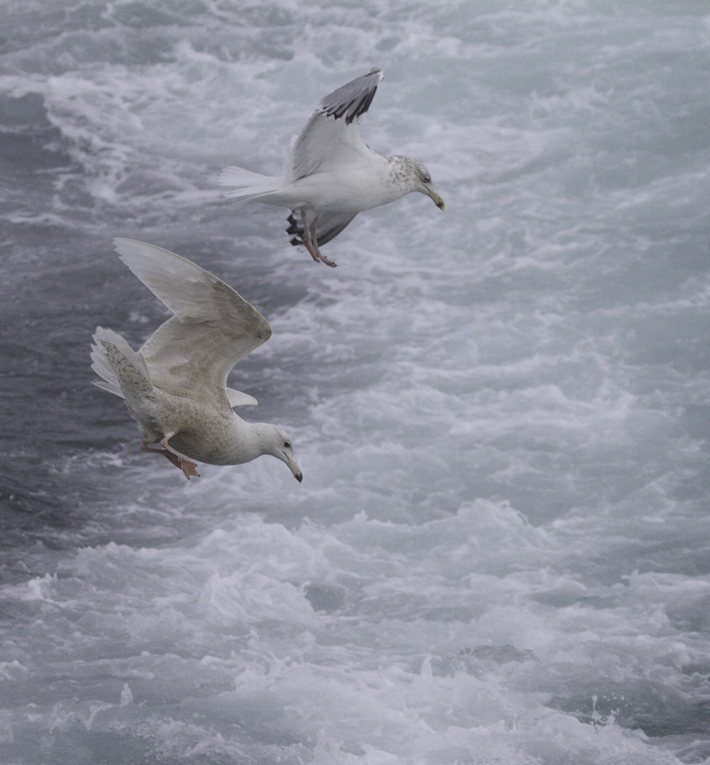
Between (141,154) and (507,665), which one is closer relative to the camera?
(507,665)

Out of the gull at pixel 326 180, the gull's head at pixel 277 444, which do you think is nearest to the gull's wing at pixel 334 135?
the gull at pixel 326 180

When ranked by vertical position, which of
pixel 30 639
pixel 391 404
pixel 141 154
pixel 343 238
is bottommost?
pixel 30 639

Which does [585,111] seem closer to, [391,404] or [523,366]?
[523,366]

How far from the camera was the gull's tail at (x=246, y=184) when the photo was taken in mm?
9008

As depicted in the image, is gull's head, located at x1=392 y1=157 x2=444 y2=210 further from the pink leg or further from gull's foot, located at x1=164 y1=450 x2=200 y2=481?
gull's foot, located at x1=164 y1=450 x2=200 y2=481

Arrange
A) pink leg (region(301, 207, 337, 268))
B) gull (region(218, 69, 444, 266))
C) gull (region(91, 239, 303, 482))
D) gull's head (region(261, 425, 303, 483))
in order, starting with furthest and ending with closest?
pink leg (region(301, 207, 337, 268)) < gull (region(218, 69, 444, 266)) < gull's head (region(261, 425, 303, 483)) < gull (region(91, 239, 303, 482))

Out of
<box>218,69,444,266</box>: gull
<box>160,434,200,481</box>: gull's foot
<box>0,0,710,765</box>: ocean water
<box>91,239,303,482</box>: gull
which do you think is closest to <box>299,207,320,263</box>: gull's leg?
<box>218,69,444,266</box>: gull

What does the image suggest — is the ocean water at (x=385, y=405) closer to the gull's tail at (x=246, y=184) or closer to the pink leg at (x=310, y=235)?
the pink leg at (x=310, y=235)

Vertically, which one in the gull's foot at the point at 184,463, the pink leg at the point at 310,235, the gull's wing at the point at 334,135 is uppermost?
the gull's wing at the point at 334,135

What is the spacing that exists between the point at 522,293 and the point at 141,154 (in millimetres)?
8156

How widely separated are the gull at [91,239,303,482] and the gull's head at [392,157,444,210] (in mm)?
2151

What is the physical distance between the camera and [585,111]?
2556cm

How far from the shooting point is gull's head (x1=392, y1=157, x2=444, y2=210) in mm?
9852

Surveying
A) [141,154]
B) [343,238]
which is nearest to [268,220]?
[343,238]
